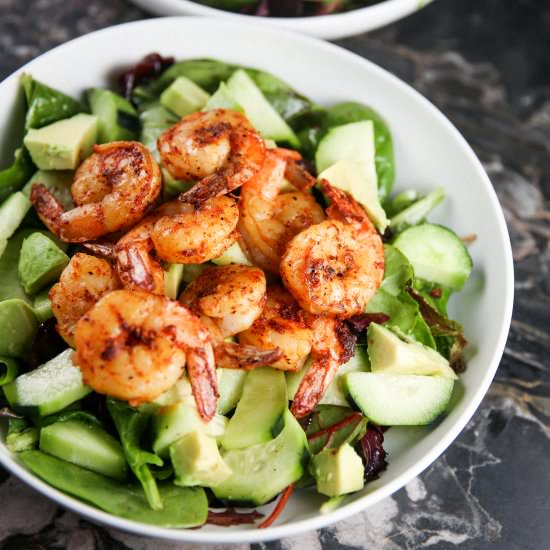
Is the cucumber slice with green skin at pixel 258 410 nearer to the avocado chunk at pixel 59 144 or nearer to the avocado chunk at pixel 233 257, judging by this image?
the avocado chunk at pixel 233 257

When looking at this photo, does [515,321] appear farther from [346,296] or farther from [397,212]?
[346,296]

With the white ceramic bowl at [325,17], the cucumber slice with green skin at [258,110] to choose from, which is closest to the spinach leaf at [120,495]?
the cucumber slice with green skin at [258,110]

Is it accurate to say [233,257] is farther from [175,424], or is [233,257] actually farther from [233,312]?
[175,424]

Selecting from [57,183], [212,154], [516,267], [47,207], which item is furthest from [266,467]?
[516,267]

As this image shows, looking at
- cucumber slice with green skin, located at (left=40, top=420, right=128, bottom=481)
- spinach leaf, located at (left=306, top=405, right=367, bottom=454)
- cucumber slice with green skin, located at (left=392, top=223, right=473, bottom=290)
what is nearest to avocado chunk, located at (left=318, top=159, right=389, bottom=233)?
cucumber slice with green skin, located at (left=392, top=223, right=473, bottom=290)

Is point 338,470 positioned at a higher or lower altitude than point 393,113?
lower

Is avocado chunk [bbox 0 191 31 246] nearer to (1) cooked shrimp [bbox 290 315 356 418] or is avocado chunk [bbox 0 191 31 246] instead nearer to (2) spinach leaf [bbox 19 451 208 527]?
(2) spinach leaf [bbox 19 451 208 527]

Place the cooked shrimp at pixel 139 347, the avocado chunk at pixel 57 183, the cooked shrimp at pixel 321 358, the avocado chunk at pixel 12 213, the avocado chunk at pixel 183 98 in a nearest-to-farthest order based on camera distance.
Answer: the cooked shrimp at pixel 139 347
the cooked shrimp at pixel 321 358
the avocado chunk at pixel 12 213
the avocado chunk at pixel 57 183
the avocado chunk at pixel 183 98

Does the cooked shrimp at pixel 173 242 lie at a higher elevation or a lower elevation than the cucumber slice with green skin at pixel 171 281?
higher
